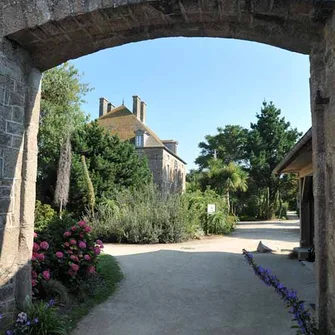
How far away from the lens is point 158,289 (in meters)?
6.06

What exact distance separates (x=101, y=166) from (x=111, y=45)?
1385 cm

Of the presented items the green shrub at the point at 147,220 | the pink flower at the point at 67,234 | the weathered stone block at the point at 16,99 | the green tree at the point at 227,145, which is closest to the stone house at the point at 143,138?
the green tree at the point at 227,145

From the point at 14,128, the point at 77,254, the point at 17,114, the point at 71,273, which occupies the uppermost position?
the point at 17,114

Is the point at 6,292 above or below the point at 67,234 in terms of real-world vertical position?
below

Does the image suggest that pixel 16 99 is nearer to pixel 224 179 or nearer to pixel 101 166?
pixel 101 166

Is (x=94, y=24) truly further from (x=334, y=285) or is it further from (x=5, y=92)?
(x=334, y=285)

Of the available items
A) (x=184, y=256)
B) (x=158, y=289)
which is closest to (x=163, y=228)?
(x=184, y=256)

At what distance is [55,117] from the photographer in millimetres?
15344

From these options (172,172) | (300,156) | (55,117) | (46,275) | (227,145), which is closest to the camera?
(46,275)

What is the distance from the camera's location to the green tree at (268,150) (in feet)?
104

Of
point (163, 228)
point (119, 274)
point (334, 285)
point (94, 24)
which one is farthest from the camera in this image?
point (163, 228)

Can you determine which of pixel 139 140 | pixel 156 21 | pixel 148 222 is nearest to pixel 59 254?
pixel 156 21

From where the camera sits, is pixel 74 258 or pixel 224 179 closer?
pixel 74 258

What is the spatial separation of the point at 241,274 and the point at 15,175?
16.5 feet
